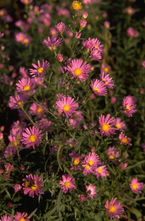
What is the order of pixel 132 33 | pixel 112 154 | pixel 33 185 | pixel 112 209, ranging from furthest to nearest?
pixel 132 33, pixel 112 154, pixel 112 209, pixel 33 185

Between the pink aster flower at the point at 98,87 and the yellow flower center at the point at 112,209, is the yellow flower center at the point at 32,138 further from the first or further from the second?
the yellow flower center at the point at 112,209

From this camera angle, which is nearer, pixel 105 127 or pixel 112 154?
pixel 105 127

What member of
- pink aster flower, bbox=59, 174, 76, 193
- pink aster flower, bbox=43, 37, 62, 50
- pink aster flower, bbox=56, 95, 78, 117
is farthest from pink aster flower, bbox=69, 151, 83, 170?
pink aster flower, bbox=43, 37, 62, 50

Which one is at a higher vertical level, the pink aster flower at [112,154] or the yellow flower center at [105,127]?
the yellow flower center at [105,127]

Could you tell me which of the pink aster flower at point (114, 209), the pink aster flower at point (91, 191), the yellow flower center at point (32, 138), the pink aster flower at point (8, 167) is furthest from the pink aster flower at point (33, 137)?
the pink aster flower at point (114, 209)

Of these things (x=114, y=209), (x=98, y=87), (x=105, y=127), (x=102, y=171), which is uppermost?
(x=98, y=87)

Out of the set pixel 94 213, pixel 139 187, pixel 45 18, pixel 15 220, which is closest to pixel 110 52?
pixel 45 18

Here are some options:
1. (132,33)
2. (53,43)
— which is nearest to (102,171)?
(53,43)

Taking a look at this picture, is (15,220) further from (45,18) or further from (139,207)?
(45,18)

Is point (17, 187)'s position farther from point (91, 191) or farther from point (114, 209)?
point (114, 209)

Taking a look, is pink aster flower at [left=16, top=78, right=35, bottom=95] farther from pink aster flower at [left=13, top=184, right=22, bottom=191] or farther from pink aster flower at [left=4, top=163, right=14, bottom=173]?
pink aster flower at [left=13, top=184, right=22, bottom=191]
